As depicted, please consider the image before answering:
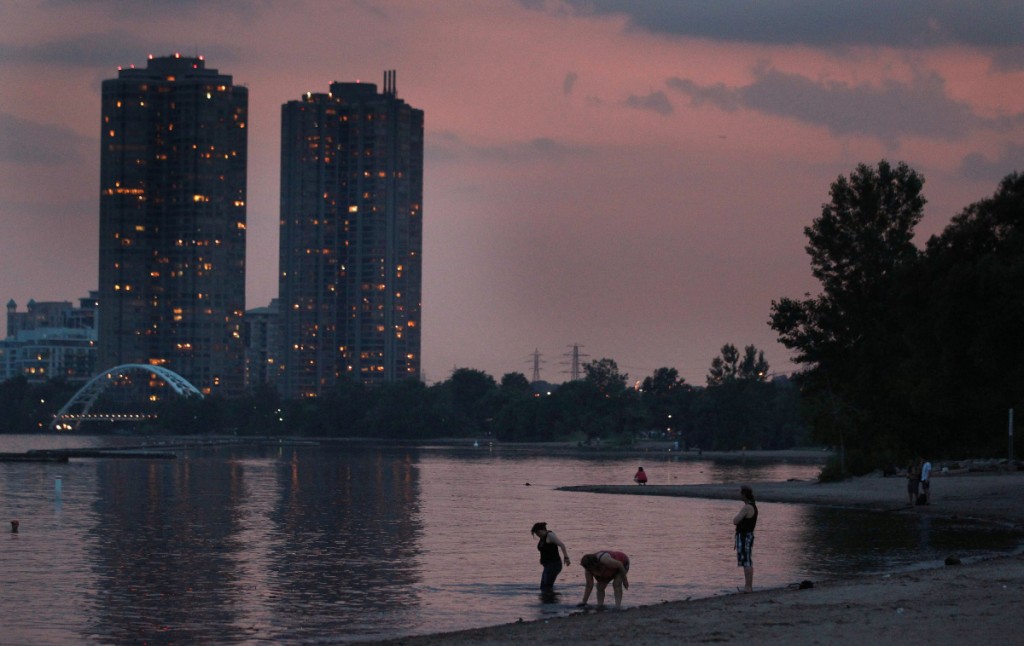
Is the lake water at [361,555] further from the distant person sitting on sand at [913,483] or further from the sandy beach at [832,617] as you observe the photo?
the sandy beach at [832,617]

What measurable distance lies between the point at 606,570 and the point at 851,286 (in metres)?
64.3

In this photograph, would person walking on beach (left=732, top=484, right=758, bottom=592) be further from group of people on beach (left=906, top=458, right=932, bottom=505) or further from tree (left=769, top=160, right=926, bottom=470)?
tree (left=769, top=160, right=926, bottom=470)

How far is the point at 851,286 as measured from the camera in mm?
90375

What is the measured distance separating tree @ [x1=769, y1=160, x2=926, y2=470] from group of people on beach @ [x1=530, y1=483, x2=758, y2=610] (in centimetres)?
5688

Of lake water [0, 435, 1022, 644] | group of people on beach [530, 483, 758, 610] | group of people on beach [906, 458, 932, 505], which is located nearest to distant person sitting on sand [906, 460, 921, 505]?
group of people on beach [906, 458, 932, 505]

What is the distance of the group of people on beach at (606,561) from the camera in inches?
1172

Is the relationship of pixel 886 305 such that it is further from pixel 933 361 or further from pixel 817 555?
pixel 817 555

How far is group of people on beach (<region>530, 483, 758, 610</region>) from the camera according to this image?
29766mm

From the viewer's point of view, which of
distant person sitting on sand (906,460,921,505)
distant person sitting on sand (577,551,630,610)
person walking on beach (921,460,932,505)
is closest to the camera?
distant person sitting on sand (577,551,630,610)

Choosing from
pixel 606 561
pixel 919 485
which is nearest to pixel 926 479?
pixel 919 485

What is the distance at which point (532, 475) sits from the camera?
125 m

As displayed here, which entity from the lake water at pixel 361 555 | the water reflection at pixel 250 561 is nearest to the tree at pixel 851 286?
the lake water at pixel 361 555

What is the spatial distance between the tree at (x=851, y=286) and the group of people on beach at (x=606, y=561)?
187ft

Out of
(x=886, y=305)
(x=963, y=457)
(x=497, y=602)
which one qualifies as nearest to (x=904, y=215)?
(x=886, y=305)
